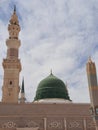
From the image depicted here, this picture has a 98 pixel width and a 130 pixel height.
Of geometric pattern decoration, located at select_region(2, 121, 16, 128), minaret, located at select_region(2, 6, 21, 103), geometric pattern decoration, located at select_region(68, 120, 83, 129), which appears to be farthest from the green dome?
geometric pattern decoration, located at select_region(2, 121, 16, 128)

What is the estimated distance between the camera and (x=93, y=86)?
18469 mm

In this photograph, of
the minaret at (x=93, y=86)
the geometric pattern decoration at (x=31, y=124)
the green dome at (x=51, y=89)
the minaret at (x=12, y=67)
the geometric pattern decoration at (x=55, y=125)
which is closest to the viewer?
the minaret at (x=93, y=86)

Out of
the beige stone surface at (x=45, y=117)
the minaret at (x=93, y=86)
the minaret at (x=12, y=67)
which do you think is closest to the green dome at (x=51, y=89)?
the minaret at (x=12, y=67)

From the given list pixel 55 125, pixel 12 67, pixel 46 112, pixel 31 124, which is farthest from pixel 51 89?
pixel 31 124

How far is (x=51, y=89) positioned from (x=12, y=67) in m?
5.08

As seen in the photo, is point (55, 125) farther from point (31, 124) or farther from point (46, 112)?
point (31, 124)

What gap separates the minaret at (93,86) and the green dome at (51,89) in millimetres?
7795

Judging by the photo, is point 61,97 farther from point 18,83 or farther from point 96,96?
point 96,96

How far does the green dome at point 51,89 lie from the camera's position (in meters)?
26.1

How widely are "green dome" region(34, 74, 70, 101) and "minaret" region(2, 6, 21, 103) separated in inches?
114

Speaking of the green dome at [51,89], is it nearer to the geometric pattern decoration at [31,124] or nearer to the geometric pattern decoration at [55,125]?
the geometric pattern decoration at [55,125]

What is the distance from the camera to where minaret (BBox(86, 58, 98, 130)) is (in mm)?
17859

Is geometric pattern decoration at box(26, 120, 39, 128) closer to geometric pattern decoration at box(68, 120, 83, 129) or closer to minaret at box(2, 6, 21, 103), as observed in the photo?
geometric pattern decoration at box(68, 120, 83, 129)

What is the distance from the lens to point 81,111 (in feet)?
72.1
